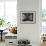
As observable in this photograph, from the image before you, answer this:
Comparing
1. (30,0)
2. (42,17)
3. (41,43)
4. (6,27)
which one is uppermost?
(30,0)

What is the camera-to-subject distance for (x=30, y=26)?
5770 millimetres

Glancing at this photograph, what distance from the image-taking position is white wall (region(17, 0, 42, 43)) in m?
5.72

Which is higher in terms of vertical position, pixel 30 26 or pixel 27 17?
pixel 27 17

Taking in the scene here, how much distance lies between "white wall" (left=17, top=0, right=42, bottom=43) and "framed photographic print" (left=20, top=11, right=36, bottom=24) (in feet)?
0.39

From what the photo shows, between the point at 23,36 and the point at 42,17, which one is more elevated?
the point at 42,17

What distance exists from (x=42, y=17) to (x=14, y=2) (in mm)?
2025

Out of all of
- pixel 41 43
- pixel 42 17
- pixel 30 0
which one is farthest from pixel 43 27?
pixel 30 0

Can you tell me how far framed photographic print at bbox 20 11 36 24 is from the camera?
5754mm

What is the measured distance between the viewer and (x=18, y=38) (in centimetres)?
581

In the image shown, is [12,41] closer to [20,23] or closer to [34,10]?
[20,23]

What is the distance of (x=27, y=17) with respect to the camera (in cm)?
581

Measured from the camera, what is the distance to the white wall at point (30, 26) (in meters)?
5.72

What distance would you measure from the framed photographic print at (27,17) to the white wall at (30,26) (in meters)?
0.12

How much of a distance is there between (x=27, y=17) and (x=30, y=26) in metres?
0.38
